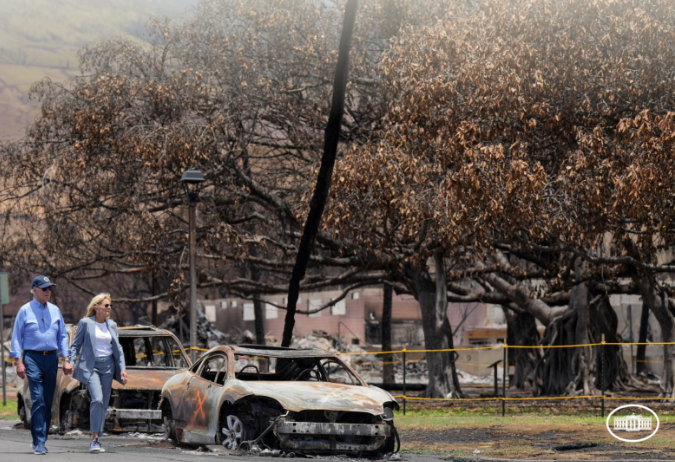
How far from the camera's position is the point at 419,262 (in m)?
24.5

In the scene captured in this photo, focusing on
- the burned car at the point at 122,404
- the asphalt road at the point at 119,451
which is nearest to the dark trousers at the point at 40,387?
the asphalt road at the point at 119,451

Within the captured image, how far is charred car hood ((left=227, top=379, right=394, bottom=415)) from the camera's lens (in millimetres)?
10688

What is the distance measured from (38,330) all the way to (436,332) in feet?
63.1

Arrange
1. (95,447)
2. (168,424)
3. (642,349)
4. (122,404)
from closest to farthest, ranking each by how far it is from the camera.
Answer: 1. (95,447)
2. (168,424)
3. (122,404)
4. (642,349)

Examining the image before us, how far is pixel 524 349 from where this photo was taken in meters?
35.3

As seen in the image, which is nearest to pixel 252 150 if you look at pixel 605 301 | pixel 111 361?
pixel 605 301

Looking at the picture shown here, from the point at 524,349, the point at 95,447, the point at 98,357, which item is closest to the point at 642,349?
the point at 524,349

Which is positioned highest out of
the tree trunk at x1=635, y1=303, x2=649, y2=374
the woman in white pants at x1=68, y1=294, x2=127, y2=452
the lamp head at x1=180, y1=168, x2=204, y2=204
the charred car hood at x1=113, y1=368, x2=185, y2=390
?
the lamp head at x1=180, y1=168, x2=204, y2=204

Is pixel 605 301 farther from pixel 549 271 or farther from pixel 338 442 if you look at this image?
pixel 338 442

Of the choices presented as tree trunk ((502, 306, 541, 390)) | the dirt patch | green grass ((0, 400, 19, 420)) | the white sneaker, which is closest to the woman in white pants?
the white sneaker

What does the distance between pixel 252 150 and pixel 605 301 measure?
11.7m

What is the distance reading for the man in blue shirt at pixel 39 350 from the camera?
10.4m

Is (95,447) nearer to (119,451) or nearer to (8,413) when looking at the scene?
(119,451)

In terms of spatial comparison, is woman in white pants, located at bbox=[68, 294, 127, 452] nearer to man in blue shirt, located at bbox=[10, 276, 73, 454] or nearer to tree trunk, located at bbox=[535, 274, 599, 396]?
man in blue shirt, located at bbox=[10, 276, 73, 454]
